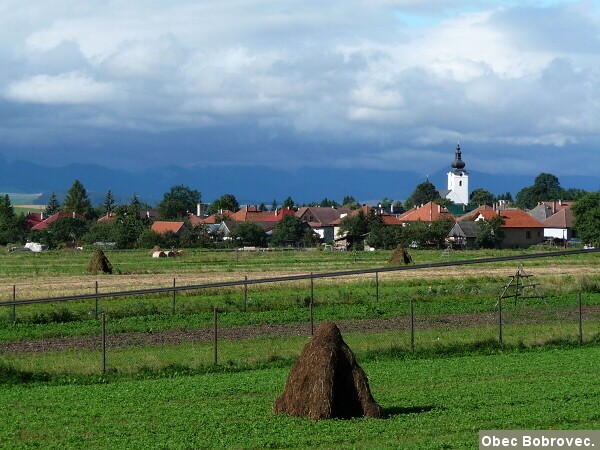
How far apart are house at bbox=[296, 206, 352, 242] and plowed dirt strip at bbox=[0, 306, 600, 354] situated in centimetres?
13155

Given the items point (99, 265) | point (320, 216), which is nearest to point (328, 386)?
point (99, 265)

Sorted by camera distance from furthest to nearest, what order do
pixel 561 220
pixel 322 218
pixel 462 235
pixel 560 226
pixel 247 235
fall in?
pixel 322 218, pixel 561 220, pixel 560 226, pixel 247 235, pixel 462 235

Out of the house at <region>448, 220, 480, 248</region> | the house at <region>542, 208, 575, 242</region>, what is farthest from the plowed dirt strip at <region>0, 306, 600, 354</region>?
the house at <region>542, 208, 575, 242</region>

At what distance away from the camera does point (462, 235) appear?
→ 120m

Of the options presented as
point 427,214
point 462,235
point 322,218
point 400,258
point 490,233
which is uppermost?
point 427,214

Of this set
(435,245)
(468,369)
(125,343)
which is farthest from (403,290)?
(435,245)

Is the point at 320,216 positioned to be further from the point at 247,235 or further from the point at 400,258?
the point at 400,258

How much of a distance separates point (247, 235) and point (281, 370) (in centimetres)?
10685

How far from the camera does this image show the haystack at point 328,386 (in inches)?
653

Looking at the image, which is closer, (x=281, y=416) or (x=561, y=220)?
(x=281, y=416)

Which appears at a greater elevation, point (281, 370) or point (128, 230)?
point (128, 230)

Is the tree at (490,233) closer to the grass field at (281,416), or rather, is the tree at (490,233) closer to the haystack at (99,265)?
the haystack at (99,265)

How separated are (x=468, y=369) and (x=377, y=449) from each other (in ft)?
31.0

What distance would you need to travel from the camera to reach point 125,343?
29406 millimetres
